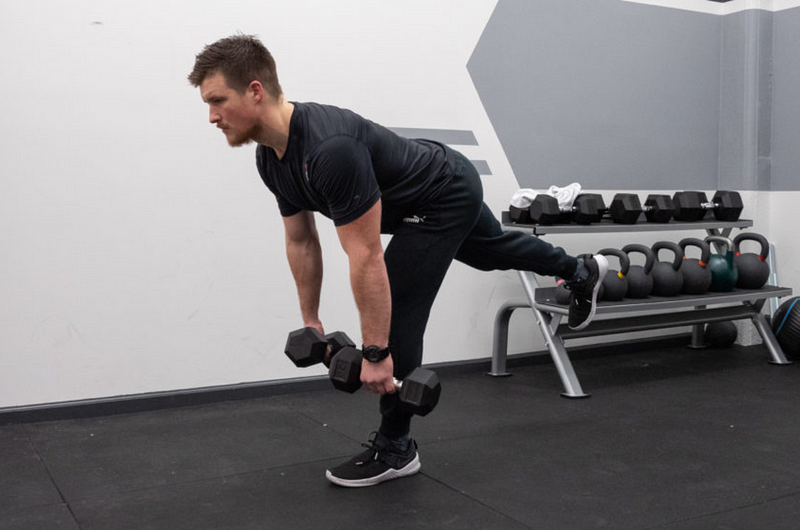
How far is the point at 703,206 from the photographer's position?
12.7ft

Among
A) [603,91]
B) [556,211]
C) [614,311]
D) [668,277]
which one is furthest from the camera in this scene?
[603,91]

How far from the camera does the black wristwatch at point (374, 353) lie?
1.95m

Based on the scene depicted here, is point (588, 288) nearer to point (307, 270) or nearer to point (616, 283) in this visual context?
point (616, 283)

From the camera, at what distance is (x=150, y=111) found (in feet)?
10.1

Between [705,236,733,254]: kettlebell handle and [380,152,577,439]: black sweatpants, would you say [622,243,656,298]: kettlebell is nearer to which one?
[705,236,733,254]: kettlebell handle

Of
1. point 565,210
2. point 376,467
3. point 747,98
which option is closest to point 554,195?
point 565,210

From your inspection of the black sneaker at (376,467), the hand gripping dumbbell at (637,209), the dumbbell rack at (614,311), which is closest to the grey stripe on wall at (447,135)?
the dumbbell rack at (614,311)

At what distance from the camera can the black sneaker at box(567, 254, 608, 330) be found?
2688 millimetres

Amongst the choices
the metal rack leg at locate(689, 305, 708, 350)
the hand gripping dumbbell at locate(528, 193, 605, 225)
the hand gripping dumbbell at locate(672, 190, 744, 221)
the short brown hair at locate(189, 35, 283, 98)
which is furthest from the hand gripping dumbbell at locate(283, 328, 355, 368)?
the metal rack leg at locate(689, 305, 708, 350)

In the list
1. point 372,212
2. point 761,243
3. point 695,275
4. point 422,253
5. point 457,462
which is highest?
point 372,212

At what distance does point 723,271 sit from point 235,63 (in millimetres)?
2694

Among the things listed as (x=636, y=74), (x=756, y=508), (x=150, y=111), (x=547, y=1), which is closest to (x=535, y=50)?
(x=547, y=1)

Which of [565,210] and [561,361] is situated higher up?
[565,210]

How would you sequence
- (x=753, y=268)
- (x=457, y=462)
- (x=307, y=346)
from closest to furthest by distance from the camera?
(x=307, y=346)
(x=457, y=462)
(x=753, y=268)
